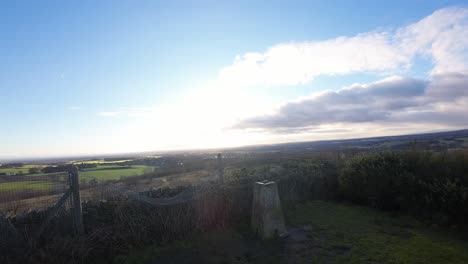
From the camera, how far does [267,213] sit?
6.15 m

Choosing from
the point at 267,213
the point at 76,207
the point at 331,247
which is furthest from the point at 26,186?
the point at 331,247

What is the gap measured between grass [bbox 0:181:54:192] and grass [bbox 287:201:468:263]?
5.13 metres

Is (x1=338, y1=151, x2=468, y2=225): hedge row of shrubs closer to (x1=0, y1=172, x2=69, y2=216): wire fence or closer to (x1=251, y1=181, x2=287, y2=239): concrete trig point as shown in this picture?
(x1=251, y1=181, x2=287, y2=239): concrete trig point

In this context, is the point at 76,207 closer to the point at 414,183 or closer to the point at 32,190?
the point at 32,190

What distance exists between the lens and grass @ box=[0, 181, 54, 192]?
199 inches

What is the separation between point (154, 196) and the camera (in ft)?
23.1

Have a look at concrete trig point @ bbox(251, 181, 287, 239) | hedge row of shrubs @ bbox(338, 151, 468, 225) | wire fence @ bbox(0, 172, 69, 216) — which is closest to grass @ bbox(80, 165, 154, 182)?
wire fence @ bbox(0, 172, 69, 216)

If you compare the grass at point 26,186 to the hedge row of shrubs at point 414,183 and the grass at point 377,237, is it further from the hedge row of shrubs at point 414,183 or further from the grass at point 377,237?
the hedge row of shrubs at point 414,183

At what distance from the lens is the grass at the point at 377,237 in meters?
5.07

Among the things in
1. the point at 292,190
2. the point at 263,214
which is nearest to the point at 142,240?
the point at 263,214

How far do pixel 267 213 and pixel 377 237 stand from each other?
224cm

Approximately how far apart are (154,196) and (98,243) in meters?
1.95

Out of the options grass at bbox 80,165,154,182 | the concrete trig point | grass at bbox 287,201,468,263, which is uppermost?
grass at bbox 80,165,154,182

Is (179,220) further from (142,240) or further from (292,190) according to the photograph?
(292,190)
